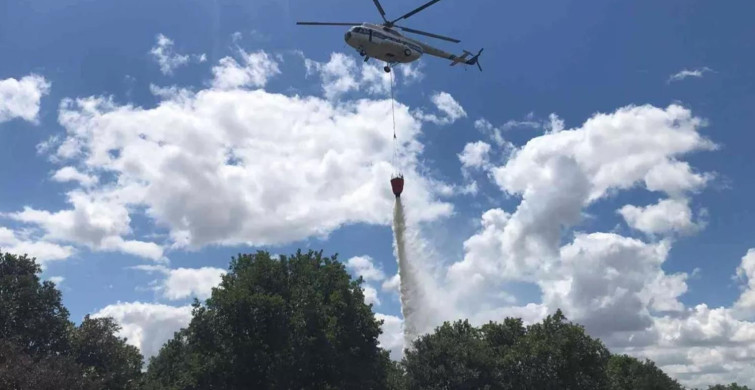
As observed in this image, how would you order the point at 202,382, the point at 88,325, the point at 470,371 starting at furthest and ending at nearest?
the point at 88,325 → the point at 470,371 → the point at 202,382

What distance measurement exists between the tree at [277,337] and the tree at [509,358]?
15.8ft

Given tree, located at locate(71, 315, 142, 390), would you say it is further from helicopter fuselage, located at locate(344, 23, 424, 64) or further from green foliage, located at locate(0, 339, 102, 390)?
helicopter fuselage, located at locate(344, 23, 424, 64)

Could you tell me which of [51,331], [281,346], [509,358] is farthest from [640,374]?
[51,331]

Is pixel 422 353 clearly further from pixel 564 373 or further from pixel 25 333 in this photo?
pixel 25 333

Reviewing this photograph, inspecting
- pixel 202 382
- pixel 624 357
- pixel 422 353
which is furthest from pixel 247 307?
pixel 624 357

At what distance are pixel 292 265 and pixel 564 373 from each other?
1134 inches

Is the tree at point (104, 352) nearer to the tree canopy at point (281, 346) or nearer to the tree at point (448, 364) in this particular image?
the tree canopy at point (281, 346)

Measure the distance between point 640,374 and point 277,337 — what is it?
3498 inches

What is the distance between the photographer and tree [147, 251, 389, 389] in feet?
150

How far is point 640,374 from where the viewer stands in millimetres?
112375

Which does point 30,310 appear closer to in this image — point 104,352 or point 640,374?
point 104,352

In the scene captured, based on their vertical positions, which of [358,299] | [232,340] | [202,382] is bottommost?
[202,382]

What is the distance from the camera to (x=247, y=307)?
46.1 m

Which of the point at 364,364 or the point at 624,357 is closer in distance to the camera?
the point at 364,364
